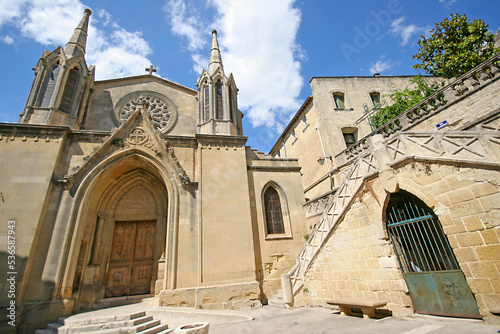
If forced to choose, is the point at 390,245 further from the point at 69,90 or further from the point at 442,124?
the point at 69,90

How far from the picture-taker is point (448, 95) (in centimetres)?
988

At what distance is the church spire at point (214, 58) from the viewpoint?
45.7ft

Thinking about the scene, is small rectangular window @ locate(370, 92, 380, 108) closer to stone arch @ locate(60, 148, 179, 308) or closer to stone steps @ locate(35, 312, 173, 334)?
stone arch @ locate(60, 148, 179, 308)

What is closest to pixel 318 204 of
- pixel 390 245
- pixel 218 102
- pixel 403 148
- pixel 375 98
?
pixel 390 245

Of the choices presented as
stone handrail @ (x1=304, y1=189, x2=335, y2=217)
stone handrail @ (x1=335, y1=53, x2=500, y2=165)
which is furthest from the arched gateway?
stone handrail @ (x1=335, y1=53, x2=500, y2=165)

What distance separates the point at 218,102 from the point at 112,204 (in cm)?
730

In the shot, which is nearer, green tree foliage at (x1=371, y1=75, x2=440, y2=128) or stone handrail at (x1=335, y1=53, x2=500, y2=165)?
stone handrail at (x1=335, y1=53, x2=500, y2=165)

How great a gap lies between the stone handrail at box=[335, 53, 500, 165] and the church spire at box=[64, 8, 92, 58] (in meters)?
16.0

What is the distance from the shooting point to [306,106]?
18609 millimetres

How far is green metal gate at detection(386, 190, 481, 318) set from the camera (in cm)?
Result: 457

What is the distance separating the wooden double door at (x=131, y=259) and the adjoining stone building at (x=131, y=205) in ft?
0.13

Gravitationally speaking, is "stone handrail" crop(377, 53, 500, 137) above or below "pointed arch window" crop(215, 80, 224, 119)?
below

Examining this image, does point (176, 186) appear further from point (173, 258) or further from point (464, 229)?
point (464, 229)

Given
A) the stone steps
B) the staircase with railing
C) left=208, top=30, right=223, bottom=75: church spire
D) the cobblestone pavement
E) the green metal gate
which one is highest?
left=208, top=30, right=223, bottom=75: church spire
